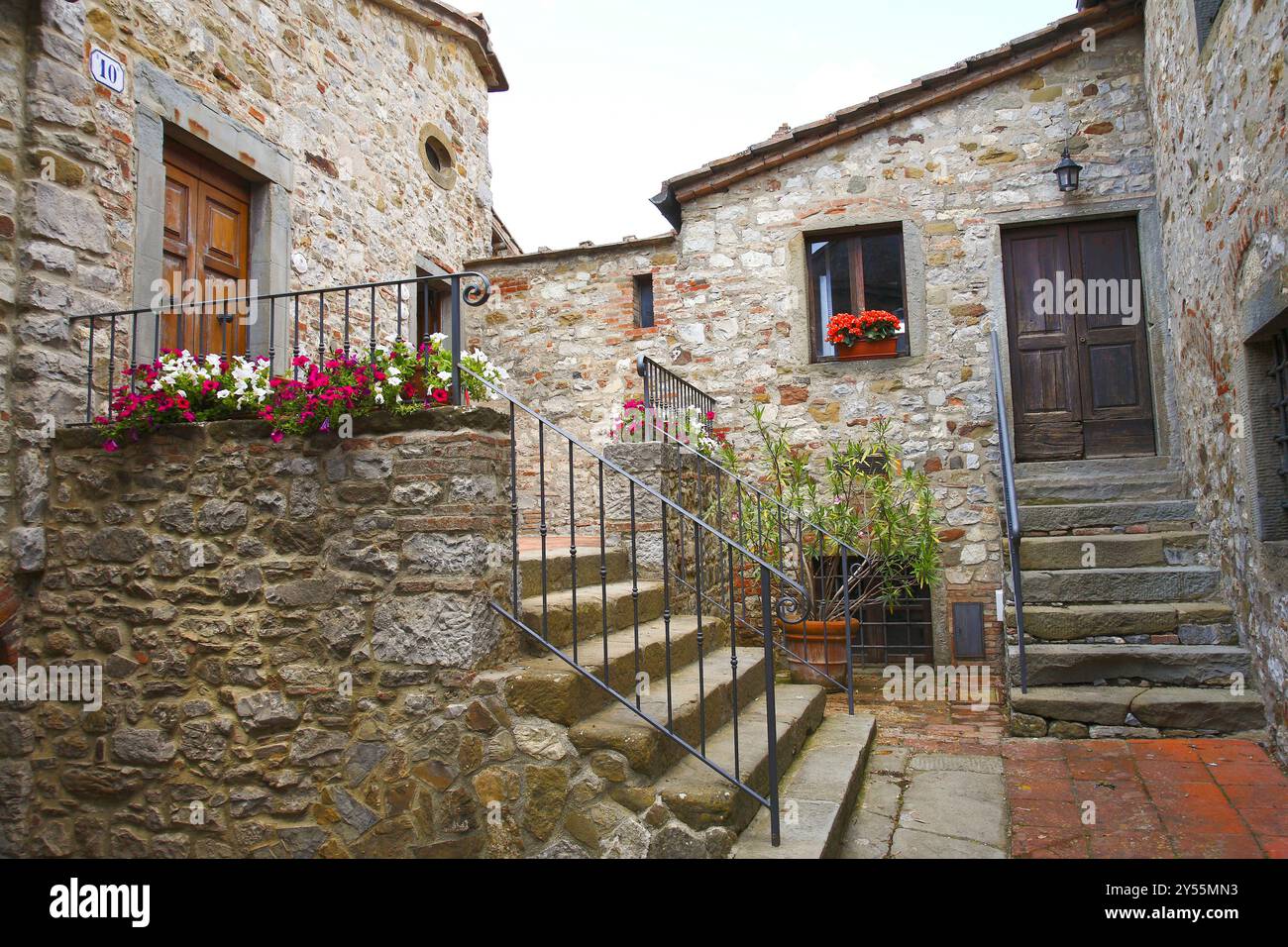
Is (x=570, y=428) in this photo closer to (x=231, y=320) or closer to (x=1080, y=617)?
(x=231, y=320)

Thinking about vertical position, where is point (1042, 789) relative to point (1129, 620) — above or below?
below

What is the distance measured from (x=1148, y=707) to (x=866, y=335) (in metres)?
3.55

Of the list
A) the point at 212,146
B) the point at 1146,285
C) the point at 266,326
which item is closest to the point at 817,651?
the point at 1146,285

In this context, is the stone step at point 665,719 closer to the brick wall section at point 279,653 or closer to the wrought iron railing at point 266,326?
the brick wall section at point 279,653

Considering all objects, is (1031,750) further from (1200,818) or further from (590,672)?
(590,672)

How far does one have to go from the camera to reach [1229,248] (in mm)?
4488

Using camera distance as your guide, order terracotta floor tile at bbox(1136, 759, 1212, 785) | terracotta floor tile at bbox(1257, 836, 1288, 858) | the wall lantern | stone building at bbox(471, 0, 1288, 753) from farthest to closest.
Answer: the wall lantern
stone building at bbox(471, 0, 1288, 753)
terracotta floor tile at bbox(1136, 759, 1212, 785)
terracotta floor tile at bbox(1257, 836, 1288, 858)

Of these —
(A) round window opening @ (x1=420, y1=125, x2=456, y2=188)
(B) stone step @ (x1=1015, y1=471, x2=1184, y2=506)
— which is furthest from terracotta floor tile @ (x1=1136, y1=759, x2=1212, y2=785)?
(A) round window opening @ (x1=420, y1=125, x2=456, y2=188)

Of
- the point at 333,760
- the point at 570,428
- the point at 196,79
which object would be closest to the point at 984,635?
the point at 570,428

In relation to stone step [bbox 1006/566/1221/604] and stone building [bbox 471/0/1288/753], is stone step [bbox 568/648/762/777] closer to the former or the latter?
stone building [bbox 471/0/1288/753]

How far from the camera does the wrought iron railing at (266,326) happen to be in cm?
374

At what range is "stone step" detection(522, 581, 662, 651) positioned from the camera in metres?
3.80

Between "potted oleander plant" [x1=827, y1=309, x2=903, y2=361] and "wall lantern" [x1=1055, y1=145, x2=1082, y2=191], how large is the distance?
5.06 ft

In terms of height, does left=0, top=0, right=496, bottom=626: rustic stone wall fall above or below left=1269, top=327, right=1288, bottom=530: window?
above
